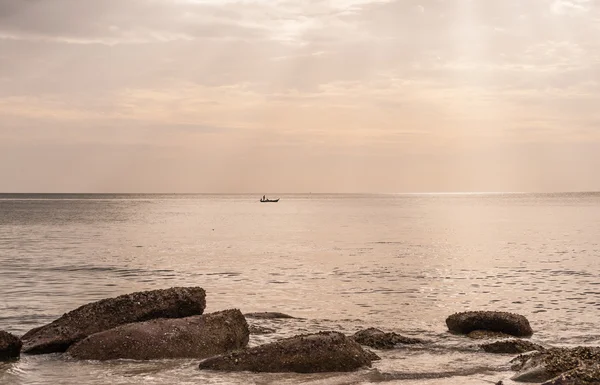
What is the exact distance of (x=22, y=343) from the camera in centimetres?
1588

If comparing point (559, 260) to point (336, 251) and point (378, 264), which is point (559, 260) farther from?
point (336, 251)

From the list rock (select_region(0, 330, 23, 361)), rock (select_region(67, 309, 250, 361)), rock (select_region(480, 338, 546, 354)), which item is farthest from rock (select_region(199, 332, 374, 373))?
rock (select_region(0, 330, 23, 361))

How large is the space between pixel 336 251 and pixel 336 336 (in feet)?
116

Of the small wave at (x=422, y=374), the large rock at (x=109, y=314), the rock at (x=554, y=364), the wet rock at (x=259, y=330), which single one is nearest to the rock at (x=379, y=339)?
the small wave at (x=422, y=374)

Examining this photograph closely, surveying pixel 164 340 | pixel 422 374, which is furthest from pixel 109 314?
pixel 422 374

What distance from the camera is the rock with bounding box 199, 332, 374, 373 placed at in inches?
547

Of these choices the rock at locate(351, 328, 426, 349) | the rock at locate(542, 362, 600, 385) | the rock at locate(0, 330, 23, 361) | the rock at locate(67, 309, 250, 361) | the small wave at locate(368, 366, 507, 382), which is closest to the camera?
the rock at locate(542, 362, 600, 385)

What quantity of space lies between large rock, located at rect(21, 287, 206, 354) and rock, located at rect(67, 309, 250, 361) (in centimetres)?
71

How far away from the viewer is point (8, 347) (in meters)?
15.2

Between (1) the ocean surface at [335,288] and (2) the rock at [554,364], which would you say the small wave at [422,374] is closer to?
Result: (1) the ocean surface at [335,288]

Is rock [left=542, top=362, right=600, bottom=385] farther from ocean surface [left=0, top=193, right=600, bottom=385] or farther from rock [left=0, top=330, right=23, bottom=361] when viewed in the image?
rock [left=0, top=330, right=23, bottom=361]

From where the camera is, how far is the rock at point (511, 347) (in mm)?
16073

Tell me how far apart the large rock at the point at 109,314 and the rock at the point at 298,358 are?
3.31 m

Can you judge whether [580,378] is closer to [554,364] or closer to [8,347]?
[554,364]
